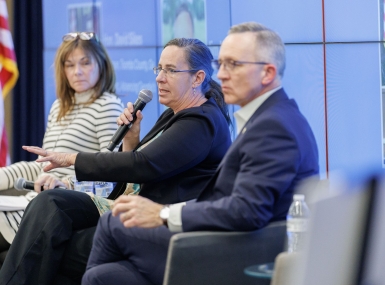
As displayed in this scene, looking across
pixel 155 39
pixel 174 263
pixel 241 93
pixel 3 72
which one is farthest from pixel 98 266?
pixel 3 72

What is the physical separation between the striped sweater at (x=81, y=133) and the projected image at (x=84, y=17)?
1701 millimetres

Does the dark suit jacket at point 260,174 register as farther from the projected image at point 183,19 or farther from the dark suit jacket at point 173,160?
the projected image at point 183,19

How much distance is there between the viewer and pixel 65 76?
3.68m

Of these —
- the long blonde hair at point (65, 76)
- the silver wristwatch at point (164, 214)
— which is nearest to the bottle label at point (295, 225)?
the silver wristwatch at point (164, 214)

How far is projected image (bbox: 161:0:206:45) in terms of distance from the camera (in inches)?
159

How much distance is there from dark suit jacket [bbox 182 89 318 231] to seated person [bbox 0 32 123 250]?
57.2 inches

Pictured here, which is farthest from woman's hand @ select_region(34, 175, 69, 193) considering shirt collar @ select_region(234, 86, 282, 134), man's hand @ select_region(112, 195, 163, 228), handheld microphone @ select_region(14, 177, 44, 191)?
shirt collar @ select_region(234, 86, 282, 134)

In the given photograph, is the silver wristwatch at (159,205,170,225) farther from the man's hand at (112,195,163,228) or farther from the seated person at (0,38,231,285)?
the seated person at (0,38,231,285)

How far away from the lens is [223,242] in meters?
1.92

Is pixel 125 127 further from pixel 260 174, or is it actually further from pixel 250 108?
pixel 260 174

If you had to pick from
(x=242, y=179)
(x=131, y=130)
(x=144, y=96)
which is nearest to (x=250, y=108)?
(x=242, y=179)

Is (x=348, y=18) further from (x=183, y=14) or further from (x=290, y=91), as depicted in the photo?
(x=183, y=14)

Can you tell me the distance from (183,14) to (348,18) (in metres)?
1.29

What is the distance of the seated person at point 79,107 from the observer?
347 centimetres
